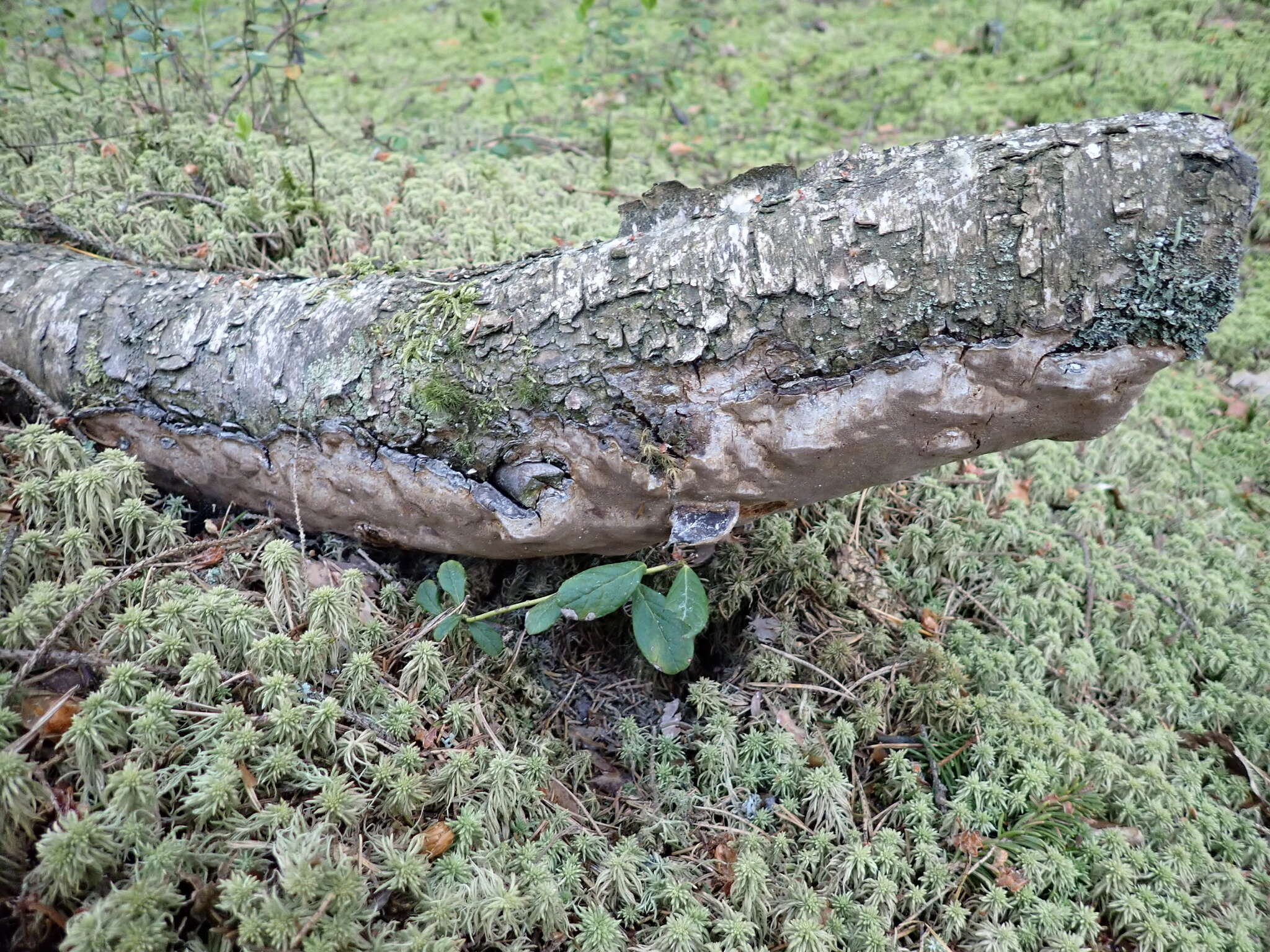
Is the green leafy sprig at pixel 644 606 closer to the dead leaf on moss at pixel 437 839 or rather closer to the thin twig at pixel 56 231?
the dead leaf on moss at pixel 437 839

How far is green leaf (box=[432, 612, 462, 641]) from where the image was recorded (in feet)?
8.43

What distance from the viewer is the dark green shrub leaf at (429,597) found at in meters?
2.65

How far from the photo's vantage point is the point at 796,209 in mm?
2156

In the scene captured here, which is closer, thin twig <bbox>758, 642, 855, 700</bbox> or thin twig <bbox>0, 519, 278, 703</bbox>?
thin twig <bbox>0, 519, 278, 703</bbox>

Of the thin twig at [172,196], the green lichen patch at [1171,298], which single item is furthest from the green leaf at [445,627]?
the thin twig at [172,196]

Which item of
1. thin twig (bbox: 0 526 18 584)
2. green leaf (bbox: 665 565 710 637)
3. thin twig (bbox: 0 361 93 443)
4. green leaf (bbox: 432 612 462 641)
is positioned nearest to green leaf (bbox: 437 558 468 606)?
green leaf (bbox: 432 612 462 641)

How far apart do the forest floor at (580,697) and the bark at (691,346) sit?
0.33 metres

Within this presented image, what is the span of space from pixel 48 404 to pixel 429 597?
5.21ft

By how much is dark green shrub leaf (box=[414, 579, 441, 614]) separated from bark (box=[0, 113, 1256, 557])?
145 mm

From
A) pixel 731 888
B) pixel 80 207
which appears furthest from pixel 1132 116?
pixel 80 207

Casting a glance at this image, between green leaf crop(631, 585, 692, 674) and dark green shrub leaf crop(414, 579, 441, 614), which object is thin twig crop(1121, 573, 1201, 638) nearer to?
green leaf crop(631, 585, 692, 674)

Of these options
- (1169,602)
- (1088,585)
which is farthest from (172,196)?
(1169,602)

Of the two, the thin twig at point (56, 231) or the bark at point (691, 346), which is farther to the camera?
the thin twig at point (56, 231)

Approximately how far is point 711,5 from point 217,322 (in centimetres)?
725
